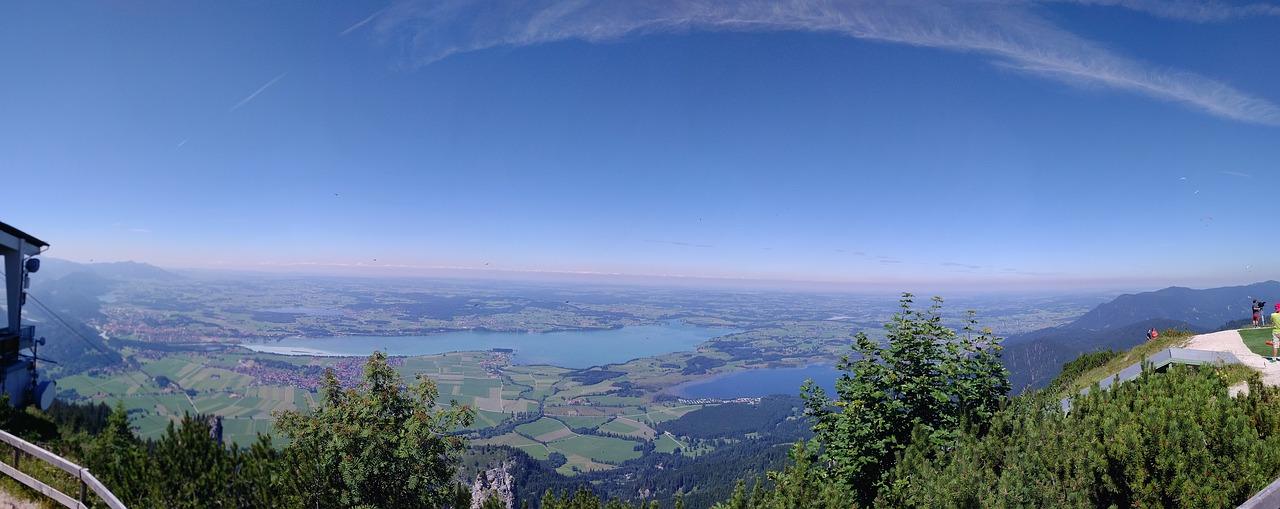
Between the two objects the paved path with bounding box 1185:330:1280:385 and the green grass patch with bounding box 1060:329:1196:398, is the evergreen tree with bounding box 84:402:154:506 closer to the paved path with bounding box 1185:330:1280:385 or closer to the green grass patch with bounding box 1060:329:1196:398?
the paved path with bounding box 1185:330:1280:385

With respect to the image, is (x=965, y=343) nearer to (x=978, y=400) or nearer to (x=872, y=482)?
(x=978, y=400)

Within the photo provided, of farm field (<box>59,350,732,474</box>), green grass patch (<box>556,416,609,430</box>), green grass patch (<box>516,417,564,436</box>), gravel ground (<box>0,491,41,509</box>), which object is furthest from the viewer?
green grass patch (<box>556,416,609,430</box>)

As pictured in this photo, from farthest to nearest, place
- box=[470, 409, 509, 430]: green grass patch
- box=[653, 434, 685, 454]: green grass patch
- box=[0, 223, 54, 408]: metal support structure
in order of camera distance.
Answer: box=[470, 409, 509, 430]: green grass patch → box=[653, 434, 685, 454]: green grass patch → box=[0, 223, 54, 408]: metal support structure

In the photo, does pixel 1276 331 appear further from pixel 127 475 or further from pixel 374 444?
pixel 127 475

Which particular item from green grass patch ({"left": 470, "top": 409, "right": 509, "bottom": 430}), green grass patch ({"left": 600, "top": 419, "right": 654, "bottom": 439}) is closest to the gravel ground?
green grass patch ({"left": 470, "top": 409, "right": 509, "bottom": 430})

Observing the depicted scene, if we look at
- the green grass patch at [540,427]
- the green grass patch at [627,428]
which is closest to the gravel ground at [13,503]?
the green grass patch at [540,427]

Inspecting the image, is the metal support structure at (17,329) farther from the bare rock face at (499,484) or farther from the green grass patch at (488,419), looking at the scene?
the green grass patch at (488,419)
